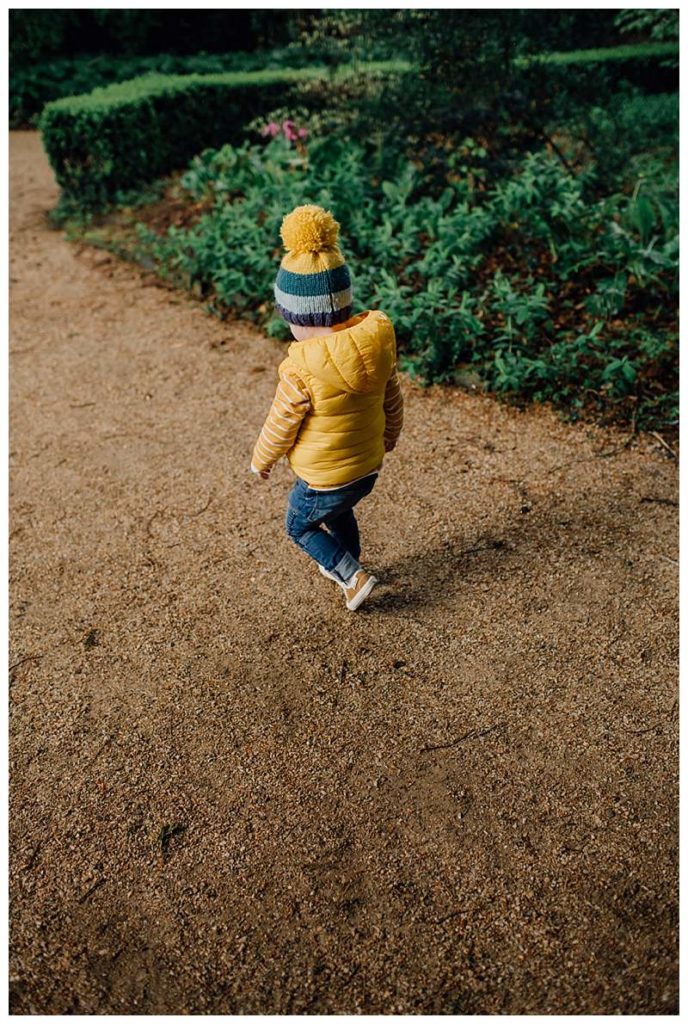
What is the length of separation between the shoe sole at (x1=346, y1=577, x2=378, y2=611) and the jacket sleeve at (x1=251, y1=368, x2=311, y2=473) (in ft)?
2.01

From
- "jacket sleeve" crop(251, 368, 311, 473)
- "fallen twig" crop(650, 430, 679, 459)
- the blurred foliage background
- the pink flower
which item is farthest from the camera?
the pink flower

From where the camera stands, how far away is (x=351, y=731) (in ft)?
9.02

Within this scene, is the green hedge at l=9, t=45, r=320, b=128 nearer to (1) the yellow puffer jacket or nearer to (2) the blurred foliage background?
(2) the blurred foliage background

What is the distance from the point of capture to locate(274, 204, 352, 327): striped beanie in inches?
98.6

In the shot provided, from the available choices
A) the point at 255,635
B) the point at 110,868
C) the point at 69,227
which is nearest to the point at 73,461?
the point at 255,635

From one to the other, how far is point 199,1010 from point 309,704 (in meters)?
0.99

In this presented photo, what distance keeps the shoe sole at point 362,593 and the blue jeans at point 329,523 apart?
0.07 m

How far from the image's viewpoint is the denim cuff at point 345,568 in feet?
10.1

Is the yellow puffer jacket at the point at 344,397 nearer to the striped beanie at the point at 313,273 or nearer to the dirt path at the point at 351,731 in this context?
the striped beanie at the point at 313,273

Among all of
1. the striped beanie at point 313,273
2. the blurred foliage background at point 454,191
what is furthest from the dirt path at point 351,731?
the striped beanie at point 313,273

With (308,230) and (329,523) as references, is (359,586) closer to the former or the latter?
(329,523)

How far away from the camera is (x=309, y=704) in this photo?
9.34 feet

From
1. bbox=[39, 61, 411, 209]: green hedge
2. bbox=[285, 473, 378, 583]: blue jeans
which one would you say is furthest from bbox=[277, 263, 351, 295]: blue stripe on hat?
bbox=[39, 61, 411, 209]: green hedge

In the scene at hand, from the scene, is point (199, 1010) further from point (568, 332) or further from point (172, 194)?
point (172, 194)
